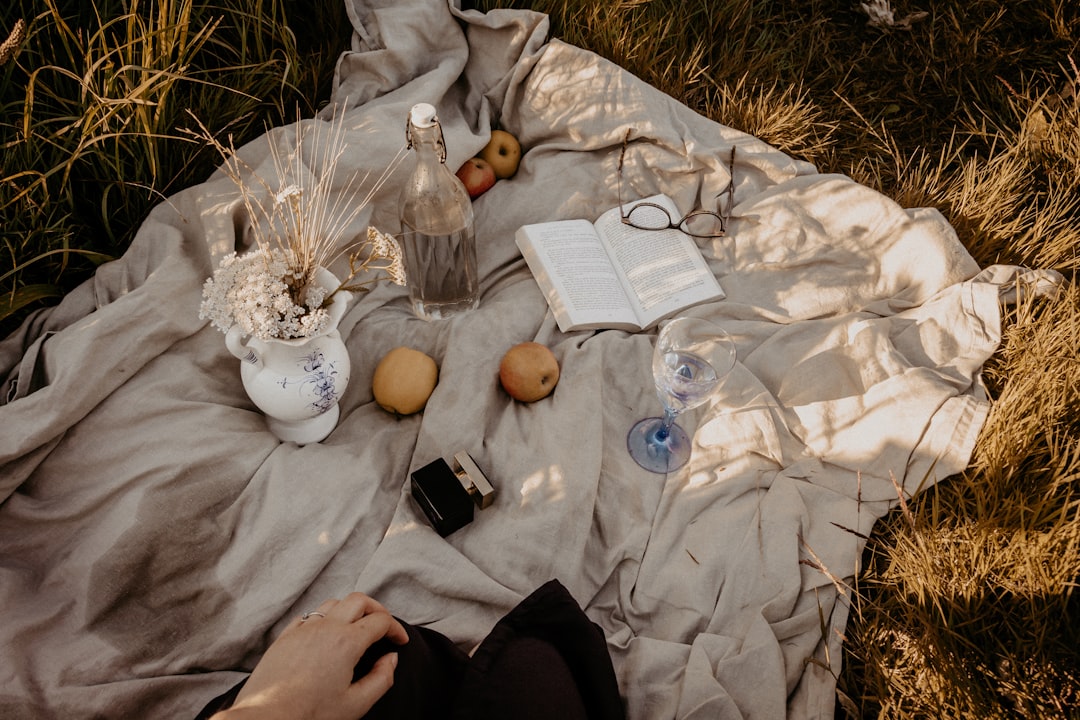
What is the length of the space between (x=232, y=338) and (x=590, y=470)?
1.05 metres

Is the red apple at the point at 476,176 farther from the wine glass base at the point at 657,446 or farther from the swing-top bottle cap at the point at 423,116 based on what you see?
the wine glass base at the point at 657,446

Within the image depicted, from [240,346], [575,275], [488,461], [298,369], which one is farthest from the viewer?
[575,275]

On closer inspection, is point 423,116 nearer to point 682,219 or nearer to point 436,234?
point 436,234

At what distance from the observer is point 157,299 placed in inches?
80.9

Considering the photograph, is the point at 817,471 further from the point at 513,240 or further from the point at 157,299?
the point at 157,299

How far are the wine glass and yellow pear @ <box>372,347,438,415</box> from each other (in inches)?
26.4

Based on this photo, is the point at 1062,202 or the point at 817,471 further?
the point at 1062,202

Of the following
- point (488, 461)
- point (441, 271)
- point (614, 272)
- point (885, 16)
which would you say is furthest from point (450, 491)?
point (885, 16)

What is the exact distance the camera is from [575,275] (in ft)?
8.22

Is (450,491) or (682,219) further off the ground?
(682,219)

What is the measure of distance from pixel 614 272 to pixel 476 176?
67 cm

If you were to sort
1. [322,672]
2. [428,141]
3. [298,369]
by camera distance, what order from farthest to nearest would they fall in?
1. [428,141]
2. [298,369]
3. [322,672]

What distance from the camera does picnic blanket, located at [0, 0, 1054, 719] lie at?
1.79 m

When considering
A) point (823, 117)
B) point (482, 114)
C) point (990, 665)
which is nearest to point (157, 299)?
point (482, 114)
